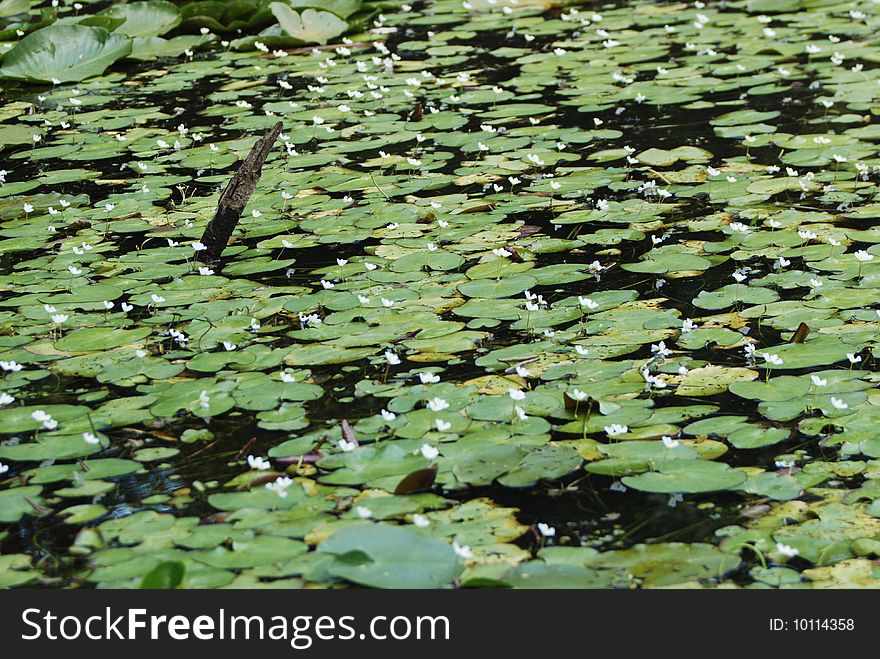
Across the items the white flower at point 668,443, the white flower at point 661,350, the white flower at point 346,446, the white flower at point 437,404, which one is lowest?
the white flower at point 661,350

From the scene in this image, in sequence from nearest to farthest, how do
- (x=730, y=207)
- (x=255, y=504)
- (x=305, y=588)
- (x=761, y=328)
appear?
1. (x=305, y=588)
2. (x=255, y=504)
3. (x=761, y=328)
4. (x=730, y=207)

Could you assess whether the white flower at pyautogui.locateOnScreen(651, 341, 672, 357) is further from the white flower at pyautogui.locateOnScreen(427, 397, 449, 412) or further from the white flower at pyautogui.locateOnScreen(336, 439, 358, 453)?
the white flower at pyautogui.locateOnScreen(336, 439, 358, 453)

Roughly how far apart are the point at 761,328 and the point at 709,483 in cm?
89

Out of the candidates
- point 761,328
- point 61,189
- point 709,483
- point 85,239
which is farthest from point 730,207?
point 61,189

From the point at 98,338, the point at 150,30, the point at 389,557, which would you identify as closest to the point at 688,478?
the point at 389,557

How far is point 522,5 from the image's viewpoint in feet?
24.9

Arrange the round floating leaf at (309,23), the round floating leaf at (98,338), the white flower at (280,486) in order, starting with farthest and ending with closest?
the round floating leaf at (309,23) → the round floating leaf at (98,338) → the white flower at (280,486)

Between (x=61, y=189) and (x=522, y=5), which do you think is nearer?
(x=61, y=189)

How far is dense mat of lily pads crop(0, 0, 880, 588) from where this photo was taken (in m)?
2.16

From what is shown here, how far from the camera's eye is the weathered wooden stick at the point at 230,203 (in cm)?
369

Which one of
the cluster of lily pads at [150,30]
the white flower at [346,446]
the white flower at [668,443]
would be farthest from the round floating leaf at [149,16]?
the white flower at [668,443]

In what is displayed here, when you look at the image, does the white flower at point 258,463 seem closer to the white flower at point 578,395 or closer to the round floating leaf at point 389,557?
the round floating leaf at point 389,557

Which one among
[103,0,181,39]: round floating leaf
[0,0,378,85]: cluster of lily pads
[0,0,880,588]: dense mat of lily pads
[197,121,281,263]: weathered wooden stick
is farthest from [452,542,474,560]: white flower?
[103,0,181,39]: round floating leaf

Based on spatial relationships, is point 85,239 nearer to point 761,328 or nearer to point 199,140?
point 199,140
